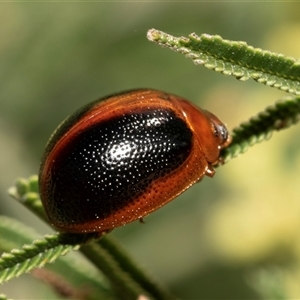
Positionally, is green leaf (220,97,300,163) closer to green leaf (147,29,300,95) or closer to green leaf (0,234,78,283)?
green leaf (147,29,300,95)

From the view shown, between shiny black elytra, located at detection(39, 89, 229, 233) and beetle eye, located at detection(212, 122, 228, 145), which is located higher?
beetle eye, located at detection(212, 122, 228, 145)

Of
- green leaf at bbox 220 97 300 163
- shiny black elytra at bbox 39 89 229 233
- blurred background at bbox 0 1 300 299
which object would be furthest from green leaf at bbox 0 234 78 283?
blurred background at bbox 0 1 300 299

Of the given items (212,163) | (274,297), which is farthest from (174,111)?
(274,297)

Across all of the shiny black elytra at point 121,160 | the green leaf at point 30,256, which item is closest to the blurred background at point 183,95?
the shiny black elytra at point 121,160

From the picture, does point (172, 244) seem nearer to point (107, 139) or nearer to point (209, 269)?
point (209, 269)

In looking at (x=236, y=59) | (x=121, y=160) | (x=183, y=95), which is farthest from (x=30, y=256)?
(x=183, y=95)

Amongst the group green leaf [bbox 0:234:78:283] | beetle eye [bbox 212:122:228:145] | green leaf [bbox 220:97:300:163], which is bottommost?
green leaf [bbox 0:234:78:283]

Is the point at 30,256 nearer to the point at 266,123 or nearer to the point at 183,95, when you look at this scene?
the point at 266,123
